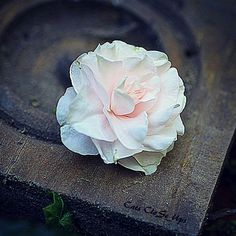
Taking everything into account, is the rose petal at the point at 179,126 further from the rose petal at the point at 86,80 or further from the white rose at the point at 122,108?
the rose petal at the point at 86,80

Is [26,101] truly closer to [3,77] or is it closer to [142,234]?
[3,77]

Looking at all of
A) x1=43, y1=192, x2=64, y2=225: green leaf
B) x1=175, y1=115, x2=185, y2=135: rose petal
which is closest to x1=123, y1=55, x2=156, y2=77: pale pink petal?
x1=175, y1=115, x2=185, y2=135: rose petal

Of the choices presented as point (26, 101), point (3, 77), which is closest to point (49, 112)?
→ point (26, 101)

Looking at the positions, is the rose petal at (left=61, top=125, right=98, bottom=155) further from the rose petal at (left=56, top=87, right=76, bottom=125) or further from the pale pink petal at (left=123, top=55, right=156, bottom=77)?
the pale pink petal at (left=123, top=55, right=156, bottom=77)

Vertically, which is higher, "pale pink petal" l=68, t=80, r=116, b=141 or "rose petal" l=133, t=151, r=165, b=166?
"pale pink petal" l=68, t=80, r=116, b=141

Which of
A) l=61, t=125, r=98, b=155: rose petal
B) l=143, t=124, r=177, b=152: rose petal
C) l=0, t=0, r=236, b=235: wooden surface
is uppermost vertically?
l=143, t=124, r=177, b=152: rose petal

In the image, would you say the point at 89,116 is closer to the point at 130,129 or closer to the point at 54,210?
the point at 130,129
